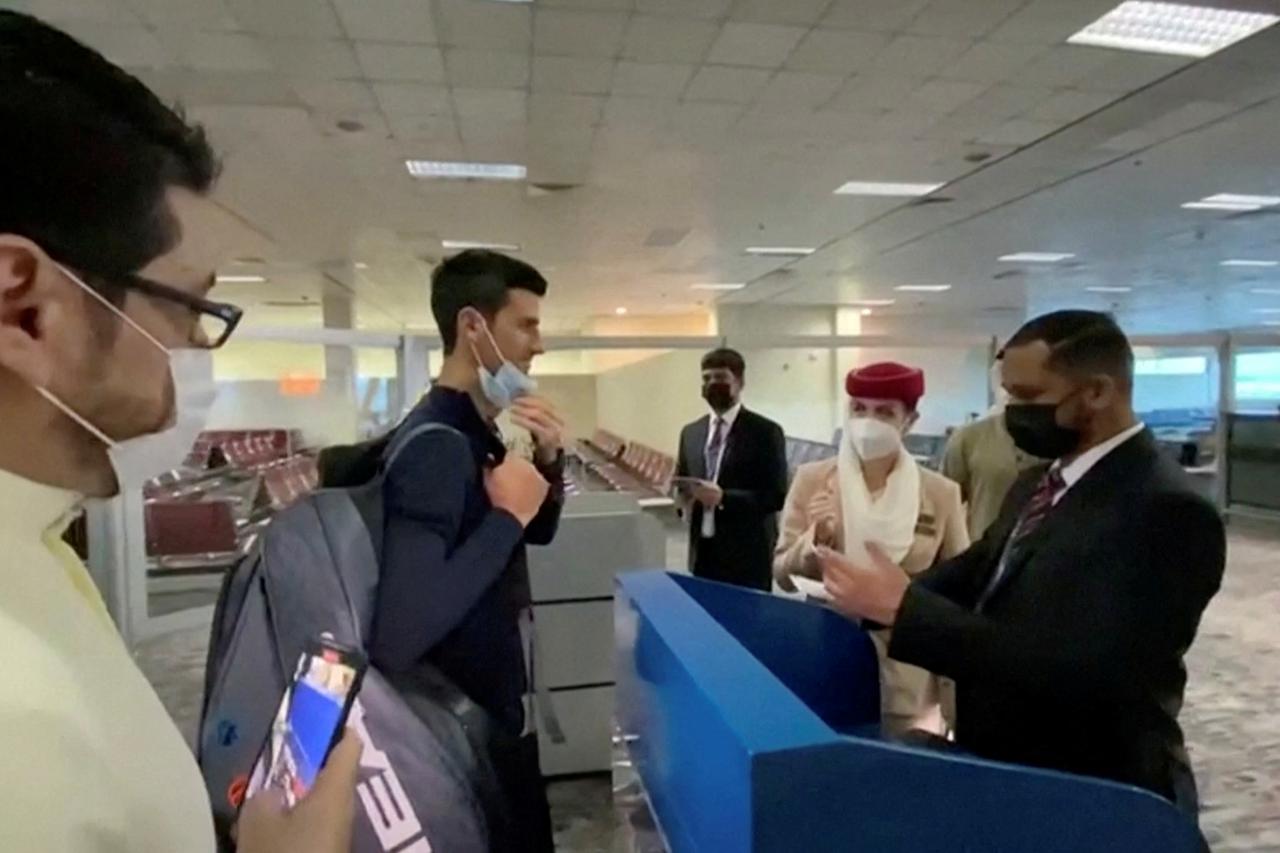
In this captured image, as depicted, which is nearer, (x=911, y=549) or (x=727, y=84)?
(x=911, y=549)

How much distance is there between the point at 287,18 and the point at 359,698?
12.2ft

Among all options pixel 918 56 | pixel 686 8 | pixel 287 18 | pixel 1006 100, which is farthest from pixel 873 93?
pixel 287 18

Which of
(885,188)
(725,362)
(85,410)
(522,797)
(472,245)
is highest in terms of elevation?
(885,188)

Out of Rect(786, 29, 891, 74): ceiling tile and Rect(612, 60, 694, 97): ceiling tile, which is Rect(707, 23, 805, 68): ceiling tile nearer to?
Rect(786, 29, 891, 74): ceiling tile

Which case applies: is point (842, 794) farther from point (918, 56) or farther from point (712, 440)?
point (918, 56)

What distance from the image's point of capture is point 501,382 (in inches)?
65.4

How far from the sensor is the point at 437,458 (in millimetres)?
1314

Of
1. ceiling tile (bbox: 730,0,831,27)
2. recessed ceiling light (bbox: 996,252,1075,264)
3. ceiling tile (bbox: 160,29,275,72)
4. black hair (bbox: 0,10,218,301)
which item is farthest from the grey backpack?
recessed ceiling light (bbox: 996,252,1075,264)

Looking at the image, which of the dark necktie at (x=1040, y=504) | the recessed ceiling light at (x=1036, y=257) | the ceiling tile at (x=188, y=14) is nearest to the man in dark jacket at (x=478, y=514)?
the dark necktie at (x=1040, y=504)

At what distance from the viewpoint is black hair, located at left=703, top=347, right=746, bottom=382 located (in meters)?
3.89

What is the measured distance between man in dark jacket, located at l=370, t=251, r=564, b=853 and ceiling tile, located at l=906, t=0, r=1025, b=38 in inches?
118

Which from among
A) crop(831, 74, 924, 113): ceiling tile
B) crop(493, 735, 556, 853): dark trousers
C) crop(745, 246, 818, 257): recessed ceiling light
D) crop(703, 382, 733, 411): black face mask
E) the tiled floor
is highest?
crop(831, 74, 924, 113): ceiling tile

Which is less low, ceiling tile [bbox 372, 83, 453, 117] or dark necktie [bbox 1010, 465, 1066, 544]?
ceiling tile [bbox 372, 83, 453, 117]

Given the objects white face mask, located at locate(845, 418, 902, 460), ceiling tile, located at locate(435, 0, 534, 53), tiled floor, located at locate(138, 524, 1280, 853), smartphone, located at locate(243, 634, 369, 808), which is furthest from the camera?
ceiling tile, located at locate(435, 0, 534, 53)
